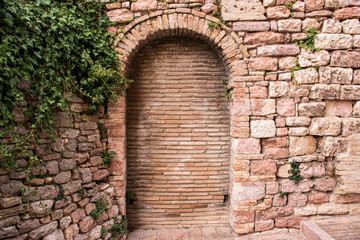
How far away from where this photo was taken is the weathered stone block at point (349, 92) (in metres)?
2.92

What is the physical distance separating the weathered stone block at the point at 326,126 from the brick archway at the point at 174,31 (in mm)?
1038

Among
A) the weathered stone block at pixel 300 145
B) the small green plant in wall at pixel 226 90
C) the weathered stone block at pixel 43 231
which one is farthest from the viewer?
the small green plant in wall at pixel 226 90

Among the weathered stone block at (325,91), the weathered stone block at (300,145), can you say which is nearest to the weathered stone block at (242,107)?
the weathered stone block at (300,145)

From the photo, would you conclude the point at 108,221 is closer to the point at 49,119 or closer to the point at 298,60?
the point at 49,119

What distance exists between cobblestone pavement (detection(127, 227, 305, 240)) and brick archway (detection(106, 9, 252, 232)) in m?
0.46

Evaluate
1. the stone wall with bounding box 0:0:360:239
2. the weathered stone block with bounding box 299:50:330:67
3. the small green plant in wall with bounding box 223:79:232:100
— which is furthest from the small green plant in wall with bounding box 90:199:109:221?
the weathered stone block with bounding box 299:50:330:67

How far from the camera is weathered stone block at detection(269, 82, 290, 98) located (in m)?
2.93

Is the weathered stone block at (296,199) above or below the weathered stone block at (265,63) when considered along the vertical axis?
below

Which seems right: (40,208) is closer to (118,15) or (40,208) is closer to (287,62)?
(118,15)

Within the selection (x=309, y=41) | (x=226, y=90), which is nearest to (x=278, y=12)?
(x=309, y=41)

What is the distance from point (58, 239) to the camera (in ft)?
7.84

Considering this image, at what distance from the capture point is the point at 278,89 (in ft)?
9.62

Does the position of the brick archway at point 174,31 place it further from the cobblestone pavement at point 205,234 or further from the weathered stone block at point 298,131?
the weathered stone block at point 298,131

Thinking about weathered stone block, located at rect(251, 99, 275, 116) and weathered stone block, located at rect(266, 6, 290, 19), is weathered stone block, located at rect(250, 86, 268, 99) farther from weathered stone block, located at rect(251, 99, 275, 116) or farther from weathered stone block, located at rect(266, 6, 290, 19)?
weathered stone block, located at rect(266, 6, 290, 19)
